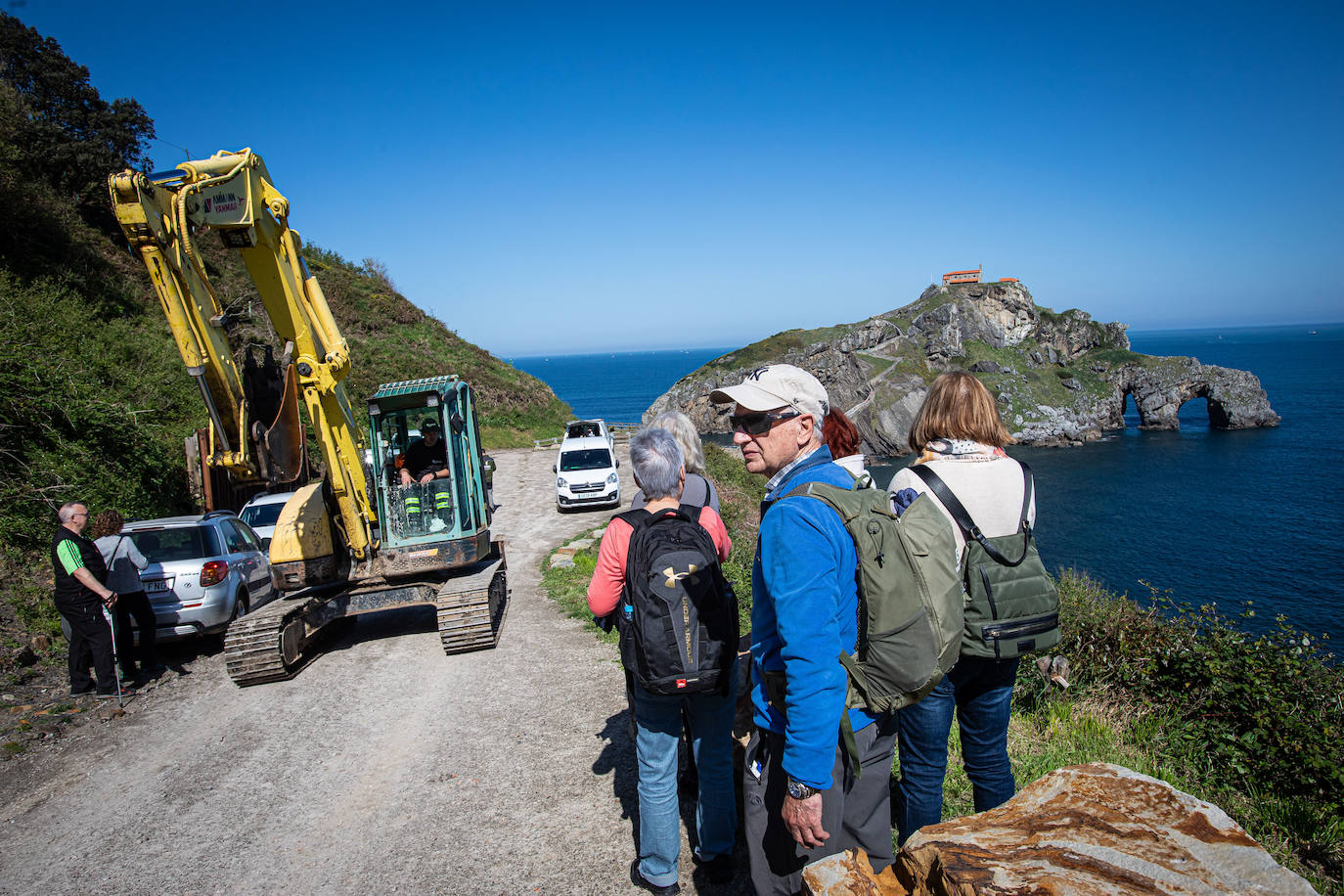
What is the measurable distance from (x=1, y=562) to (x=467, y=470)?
6.89 metres

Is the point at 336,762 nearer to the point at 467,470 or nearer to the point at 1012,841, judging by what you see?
the point at 467,470

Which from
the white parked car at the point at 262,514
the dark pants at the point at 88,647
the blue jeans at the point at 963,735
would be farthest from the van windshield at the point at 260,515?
the blue jeans at the point at 963,735

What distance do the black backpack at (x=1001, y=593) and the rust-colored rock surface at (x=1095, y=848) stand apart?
0.55 meters

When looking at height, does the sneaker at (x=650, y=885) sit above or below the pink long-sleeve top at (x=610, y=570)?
below

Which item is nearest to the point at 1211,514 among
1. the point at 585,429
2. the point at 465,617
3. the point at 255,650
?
the point at 585,429

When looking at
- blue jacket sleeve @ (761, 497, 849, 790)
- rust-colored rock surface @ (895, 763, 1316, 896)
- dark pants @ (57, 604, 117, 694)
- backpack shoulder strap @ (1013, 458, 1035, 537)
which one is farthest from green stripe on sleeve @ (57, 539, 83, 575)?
backpack shoulder strap @ (1013, 458, 1035, 537)

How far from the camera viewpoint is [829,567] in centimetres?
220

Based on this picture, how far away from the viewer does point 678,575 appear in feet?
9.48

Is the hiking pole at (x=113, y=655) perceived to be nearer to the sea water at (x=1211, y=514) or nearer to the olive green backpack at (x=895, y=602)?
the olive green backpack at (x=895, y=602)

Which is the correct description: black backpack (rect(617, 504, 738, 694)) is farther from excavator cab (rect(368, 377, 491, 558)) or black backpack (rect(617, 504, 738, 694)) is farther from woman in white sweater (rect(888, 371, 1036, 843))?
excavator cab (rect(368, 377, 491, 558))

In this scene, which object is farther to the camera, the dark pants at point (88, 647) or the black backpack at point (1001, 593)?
the dark pants at point (88, 647)

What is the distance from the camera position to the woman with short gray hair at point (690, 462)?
3775mm

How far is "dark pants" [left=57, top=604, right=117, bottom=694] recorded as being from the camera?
6652mm

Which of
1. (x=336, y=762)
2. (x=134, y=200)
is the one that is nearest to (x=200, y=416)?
(x=134, y=200)
